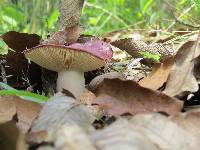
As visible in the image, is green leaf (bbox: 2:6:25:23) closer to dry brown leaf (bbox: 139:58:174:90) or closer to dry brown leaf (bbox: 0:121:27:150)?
dry brown leaf (bbox: 139:58:174:90)

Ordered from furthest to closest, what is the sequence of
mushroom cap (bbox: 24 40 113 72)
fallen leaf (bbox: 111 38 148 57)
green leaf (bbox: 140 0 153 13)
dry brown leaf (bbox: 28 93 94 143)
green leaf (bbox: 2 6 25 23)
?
green leaf (bbox: 2 6 25 23)
green leaf (bbox: 140 0 153 13)
fallen leaf (bbox: 111 38 148 57)
mushroom cap (bbox: 24 40 113 72)
dry brown leaf (bbox: 28 93 94 143)

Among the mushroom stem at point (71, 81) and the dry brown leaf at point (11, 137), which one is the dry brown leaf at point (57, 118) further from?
the mushroom stem at point (71, 81)

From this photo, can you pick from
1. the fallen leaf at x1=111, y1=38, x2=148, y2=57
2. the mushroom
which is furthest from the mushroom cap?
the fallen leaf at x1=111, y1=38, x2=148, y2=57

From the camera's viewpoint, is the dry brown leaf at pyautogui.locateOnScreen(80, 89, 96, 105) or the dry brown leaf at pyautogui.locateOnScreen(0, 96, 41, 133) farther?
the dry brown leaf at pyautogui.locateOnScreen(80, 89, 96, 105)

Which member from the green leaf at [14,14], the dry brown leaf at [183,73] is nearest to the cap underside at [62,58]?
the dry brown leaf at [183,73]

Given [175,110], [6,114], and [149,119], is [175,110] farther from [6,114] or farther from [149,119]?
[6,114]

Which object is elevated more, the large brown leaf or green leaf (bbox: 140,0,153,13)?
green leaf (bbox: 140,0,153,13)

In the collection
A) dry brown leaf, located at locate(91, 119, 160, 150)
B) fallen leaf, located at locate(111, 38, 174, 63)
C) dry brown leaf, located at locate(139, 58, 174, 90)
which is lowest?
dry brown leaf, located at locate(91, 119, 160, 150)
